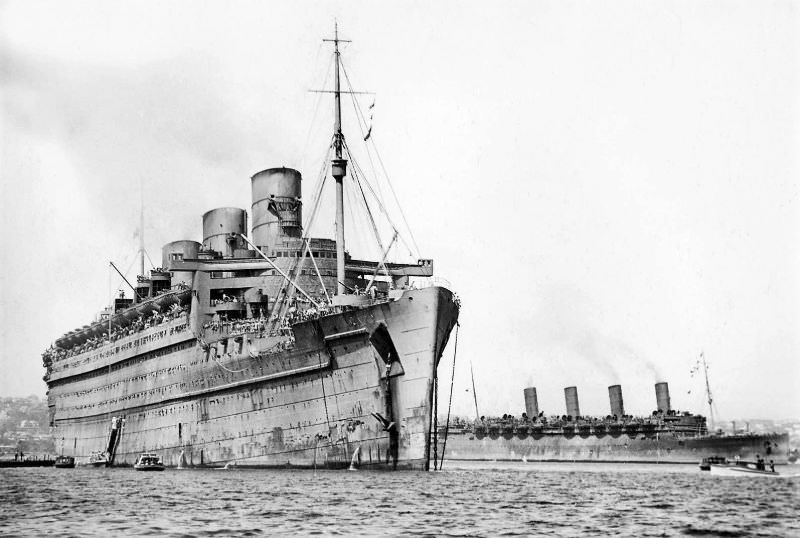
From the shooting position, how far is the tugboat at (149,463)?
43.8m

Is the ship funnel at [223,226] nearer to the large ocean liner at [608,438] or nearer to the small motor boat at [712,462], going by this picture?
the large ocean liner at [608,438]

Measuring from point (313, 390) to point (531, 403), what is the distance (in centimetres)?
3558

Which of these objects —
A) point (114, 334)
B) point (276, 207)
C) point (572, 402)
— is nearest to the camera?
point (276, 207)

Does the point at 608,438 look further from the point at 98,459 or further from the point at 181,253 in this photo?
the point at 98,459

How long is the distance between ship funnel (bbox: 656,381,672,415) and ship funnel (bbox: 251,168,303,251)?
99.4ft

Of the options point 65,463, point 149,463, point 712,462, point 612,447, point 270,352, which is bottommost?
point 712,462

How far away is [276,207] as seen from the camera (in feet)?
147

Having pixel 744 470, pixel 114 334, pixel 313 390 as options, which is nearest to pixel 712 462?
pixel 744 470

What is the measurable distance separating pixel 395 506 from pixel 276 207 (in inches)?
1011

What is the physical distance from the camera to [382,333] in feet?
112

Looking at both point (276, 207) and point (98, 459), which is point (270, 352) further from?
point (98, 459)

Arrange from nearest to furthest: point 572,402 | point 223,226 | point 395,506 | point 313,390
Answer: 1. point 395,506
2. point 313,390
3. point 223,226
4. point 572,402

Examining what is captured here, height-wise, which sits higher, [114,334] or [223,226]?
[223,226]

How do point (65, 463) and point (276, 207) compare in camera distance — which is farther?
point (65, 463)
